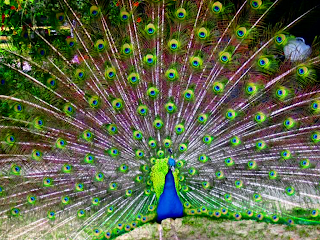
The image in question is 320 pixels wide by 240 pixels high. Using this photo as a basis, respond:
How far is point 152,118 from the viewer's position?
3236 millimetres

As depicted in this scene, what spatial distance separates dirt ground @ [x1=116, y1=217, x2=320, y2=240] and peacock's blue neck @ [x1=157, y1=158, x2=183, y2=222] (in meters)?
0.43

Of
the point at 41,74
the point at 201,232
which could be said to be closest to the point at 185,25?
the point at 41,74

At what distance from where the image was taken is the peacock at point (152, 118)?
3.04m

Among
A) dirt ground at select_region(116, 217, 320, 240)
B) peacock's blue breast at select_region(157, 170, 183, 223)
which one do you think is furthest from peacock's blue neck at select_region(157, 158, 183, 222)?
dirt ground at select_region(116, 217, 320, 240)

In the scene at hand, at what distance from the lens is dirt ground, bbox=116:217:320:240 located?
3.59m

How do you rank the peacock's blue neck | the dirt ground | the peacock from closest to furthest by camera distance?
the peacock, the peacock's blue neck, the dirt ground

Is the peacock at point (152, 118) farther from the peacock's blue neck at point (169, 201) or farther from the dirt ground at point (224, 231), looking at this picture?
the dirt ground at point (224, 231)

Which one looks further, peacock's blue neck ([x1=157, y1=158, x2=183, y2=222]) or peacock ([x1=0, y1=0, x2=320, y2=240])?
peacock's blue neck ([x1=157, y1=158, x2=183, y2=222])

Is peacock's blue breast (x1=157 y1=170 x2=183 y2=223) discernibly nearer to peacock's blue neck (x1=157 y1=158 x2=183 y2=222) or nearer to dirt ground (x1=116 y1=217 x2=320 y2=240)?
peacock's blue neck (x1=157 y1=158 x2=183 y2=222)

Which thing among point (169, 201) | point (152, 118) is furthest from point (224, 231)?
point (152, 118)

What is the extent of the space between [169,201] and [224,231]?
860mm

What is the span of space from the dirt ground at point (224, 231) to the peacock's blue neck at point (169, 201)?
1.42ft

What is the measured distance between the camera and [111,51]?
312 cm

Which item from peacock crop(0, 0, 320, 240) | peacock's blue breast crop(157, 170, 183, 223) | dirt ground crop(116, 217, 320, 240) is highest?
peacock crop(0, 0, 320, 240)
